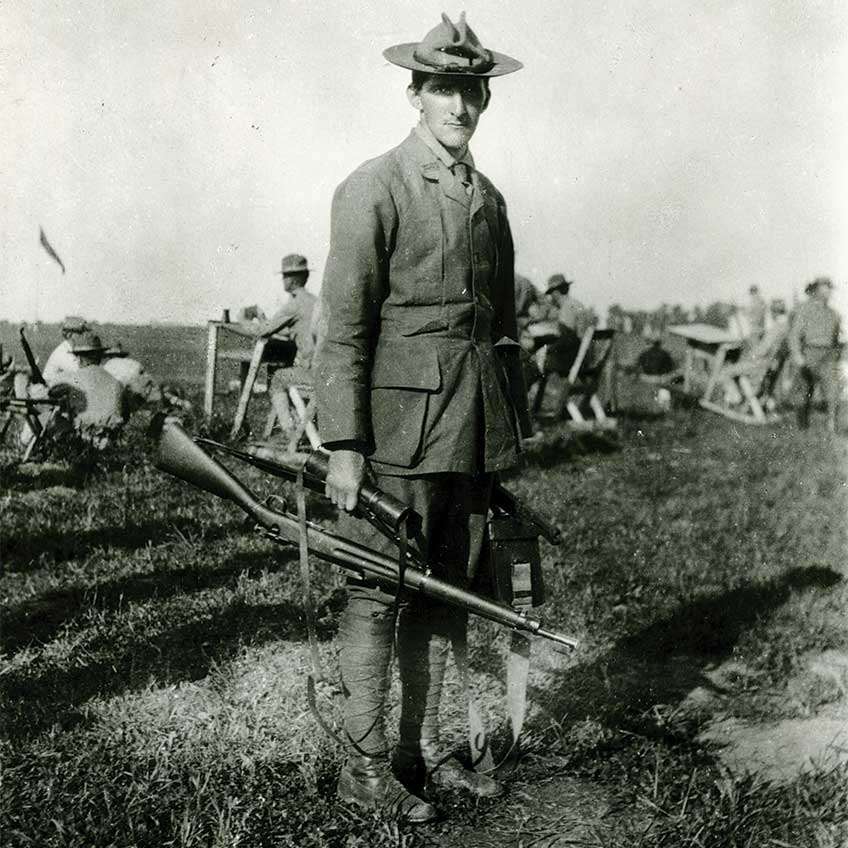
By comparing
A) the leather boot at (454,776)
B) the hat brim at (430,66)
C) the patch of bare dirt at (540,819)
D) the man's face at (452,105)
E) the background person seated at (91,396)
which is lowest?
the patch of bare dirt at (540,819)

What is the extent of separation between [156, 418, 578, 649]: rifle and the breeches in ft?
0.25

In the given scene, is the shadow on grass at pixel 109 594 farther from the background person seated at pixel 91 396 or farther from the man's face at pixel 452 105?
the background person seated at pixel 91 396

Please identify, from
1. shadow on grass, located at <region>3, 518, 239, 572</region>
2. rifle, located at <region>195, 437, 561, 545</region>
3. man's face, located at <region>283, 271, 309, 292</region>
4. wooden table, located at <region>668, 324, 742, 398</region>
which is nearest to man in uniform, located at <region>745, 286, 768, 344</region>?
wooden table, located at <region>668, 324, 742, 398</region>

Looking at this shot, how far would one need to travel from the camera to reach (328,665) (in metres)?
4.08

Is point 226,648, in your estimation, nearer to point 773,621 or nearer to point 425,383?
point 425,383

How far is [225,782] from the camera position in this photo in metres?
3.12

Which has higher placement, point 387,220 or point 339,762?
point 387,220

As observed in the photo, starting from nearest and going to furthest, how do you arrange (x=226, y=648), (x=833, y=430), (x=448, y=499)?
(x=448, y=499), (x=226, y=648), (x=833, y=430)

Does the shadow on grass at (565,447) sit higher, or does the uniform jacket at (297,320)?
the uniform jacket at (297,320)

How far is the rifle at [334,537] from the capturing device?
285 cm

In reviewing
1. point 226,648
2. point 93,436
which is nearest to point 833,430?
point 93,436

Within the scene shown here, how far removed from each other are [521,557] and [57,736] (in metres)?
1.81

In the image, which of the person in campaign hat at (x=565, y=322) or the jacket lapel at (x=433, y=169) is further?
the person in campaign hat at (x=565, y=322)

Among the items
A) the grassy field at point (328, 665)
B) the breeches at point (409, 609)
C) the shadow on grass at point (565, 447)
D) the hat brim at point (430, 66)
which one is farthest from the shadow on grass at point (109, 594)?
the shadow on grass at point (565, 447)
